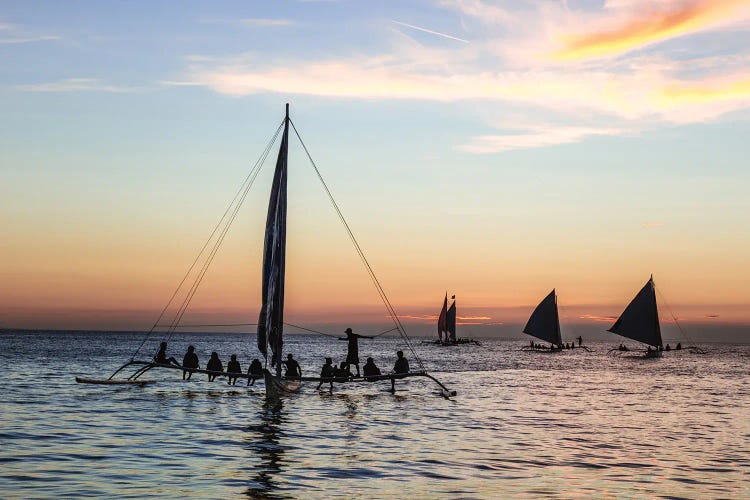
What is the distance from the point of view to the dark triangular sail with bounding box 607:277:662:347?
108 m

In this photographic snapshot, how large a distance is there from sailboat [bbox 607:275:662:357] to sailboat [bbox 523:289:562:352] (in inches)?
614

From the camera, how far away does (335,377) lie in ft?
138

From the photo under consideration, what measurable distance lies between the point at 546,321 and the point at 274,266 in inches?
4016

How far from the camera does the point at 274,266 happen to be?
33344mm

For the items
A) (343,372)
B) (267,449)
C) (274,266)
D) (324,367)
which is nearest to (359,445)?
(267,449)

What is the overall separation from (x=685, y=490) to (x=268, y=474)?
10277 millimetres

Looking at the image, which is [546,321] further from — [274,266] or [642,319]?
[274,266]

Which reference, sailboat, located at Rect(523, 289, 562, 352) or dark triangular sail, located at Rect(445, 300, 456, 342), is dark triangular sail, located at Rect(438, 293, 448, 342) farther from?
sailboat, located at Rect(523, 289, 562, 352)

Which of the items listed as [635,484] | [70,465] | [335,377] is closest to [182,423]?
[70,465]

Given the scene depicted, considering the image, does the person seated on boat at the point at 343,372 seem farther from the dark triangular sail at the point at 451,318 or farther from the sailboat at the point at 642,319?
the dark triangular sail at the point at 451,318

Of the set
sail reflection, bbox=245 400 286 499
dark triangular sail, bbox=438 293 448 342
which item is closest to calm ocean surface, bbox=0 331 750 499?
sail reflection, bbox=245 400 286 499

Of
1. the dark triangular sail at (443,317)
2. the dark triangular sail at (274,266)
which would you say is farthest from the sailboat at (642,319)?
the dark triangular sail at (274,266)

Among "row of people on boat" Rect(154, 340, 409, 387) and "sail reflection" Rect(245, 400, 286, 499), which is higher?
"row of people on boat" Rect(154, 340, 409, 387)

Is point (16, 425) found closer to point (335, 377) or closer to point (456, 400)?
point (335, 377)
